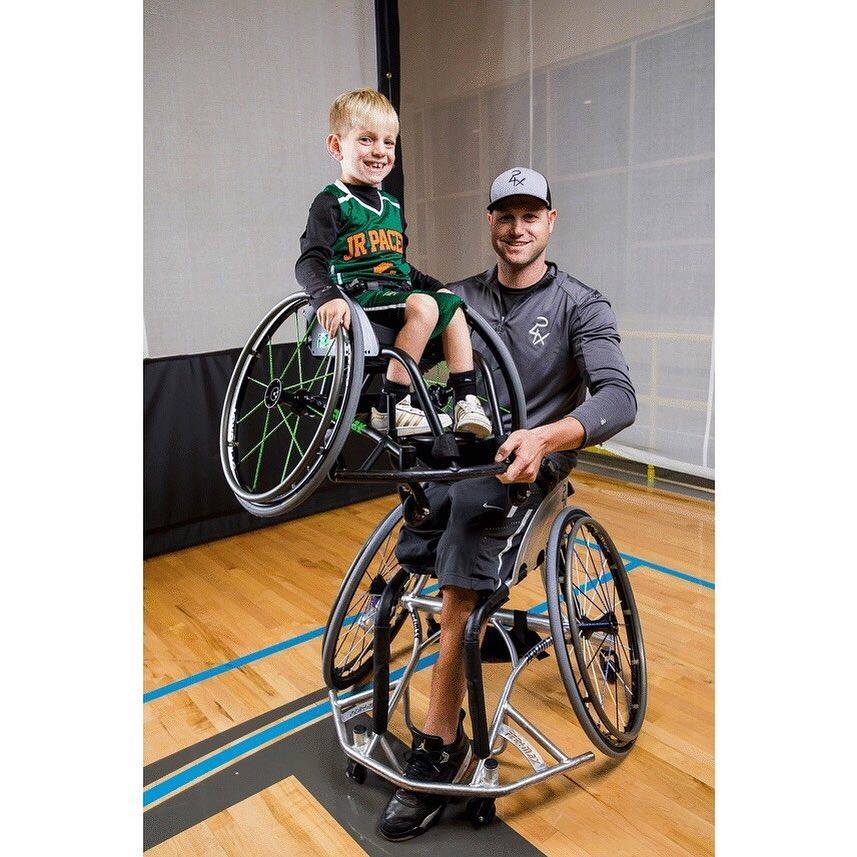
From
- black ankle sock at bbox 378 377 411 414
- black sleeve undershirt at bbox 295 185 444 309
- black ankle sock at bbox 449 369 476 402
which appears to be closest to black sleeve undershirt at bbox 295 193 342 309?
black sleeve undershirt at bbox 295 185 444 309

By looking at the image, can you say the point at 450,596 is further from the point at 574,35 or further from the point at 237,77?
the point at 574,35

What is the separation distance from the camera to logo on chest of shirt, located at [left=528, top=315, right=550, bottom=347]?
1950 millimetres

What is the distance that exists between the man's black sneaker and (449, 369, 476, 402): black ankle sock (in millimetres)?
836

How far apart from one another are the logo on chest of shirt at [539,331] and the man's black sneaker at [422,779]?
3.29 feet

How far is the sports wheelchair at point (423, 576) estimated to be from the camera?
144 cm

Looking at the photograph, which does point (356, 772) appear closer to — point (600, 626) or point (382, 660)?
point (382, 660)

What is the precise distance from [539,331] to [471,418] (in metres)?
0.42

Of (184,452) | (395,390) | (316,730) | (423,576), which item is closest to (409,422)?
(395,390)

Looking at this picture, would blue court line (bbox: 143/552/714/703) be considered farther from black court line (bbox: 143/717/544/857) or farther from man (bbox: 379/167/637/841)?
man (bbox: 379/167/637/841)

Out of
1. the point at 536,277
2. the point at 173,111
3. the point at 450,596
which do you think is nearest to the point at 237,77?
the point at 173,111

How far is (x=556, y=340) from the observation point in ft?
6.42

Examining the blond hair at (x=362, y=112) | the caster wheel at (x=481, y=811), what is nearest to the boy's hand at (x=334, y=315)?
the blond hair at (x=362, y=112)

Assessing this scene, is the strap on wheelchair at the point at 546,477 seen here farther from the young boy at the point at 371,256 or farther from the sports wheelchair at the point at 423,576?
the young boy at the point at 371,256
